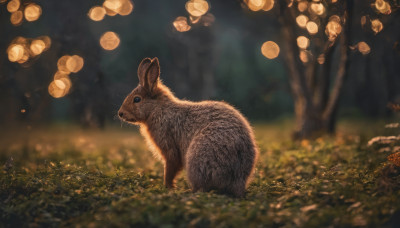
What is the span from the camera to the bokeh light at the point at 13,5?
27.9 feet

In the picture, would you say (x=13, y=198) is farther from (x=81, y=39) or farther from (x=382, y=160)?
(x=382, y=160)

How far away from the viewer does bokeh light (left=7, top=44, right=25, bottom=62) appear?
8523mm

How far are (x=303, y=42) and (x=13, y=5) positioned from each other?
28.8 feet

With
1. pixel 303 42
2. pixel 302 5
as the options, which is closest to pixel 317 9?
pixel 302 5

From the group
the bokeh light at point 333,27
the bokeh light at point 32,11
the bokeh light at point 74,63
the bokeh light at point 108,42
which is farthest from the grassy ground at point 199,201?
the bokeh light at point 108,42

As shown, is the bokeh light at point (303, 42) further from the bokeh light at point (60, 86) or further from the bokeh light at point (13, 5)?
the bokeh light at point (13, 5)

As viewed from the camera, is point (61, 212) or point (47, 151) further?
point (47, 151)

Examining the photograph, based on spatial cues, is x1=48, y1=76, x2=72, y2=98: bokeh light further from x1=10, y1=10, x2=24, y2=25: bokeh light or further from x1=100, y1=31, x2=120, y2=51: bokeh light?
x1=10, y1=10, x2=24, y2=25: bokeh light

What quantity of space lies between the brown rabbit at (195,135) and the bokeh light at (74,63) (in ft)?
10.5

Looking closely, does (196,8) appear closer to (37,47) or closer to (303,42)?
(303,42)

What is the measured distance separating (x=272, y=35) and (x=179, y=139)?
1297cm

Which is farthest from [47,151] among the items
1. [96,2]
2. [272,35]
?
[272,35]

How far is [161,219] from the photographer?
4.05 metres

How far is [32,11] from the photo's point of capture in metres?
9.09
